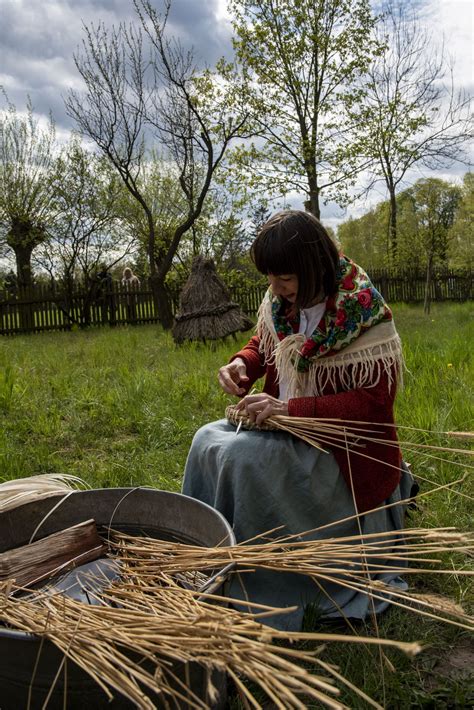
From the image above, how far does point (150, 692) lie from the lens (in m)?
0.99

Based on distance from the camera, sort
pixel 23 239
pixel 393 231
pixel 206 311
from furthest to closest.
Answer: pixel 393 231 → pixel 23 239 → pixel 206 311

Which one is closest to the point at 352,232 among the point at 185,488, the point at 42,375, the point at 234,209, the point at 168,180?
the point at 168,180

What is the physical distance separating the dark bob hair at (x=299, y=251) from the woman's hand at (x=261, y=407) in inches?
14.1

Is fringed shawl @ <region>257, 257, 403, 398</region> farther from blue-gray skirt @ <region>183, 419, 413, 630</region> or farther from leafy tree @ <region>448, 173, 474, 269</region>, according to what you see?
leafy tree @ <region>448, 173, 474, 269</region>

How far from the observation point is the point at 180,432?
12.0 feet

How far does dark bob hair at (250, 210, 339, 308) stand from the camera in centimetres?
174

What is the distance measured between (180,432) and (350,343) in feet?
6.75

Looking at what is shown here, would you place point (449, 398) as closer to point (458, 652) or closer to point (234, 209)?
point (458, 652)

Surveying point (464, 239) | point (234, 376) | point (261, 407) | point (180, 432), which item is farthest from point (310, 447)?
point (464, 239)

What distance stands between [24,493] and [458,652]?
4.47 feet

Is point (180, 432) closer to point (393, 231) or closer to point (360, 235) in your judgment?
point (393, 231)

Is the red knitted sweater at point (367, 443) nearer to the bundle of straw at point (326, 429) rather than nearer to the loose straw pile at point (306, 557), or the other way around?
the bundle of straw at point (326, 429)

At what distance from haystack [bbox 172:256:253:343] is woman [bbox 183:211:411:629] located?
579 cm

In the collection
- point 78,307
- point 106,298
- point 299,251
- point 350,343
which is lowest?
point 350,343
